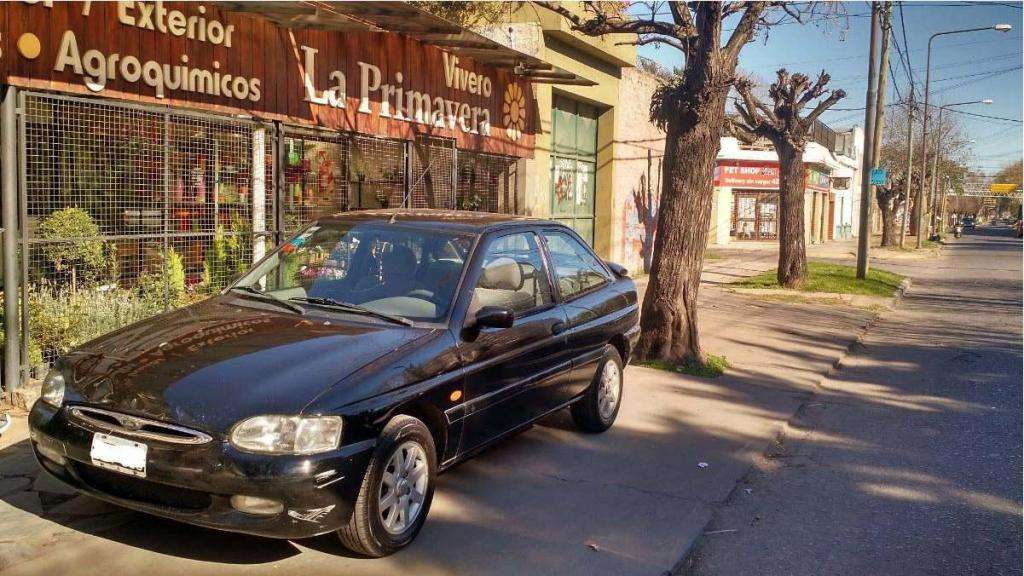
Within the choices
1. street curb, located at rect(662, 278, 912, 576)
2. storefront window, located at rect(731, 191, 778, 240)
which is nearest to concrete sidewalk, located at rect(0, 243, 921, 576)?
street curb, located at rect(662, 278, 912, 576)

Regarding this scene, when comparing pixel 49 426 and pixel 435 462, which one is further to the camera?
pixel 435 462

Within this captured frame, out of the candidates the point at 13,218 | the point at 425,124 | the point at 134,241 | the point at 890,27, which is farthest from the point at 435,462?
the point at 890,27

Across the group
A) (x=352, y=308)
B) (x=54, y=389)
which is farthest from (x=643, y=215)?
(x=54, y=389)

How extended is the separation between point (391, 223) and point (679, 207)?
4.62m

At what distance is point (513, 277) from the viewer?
5.33m

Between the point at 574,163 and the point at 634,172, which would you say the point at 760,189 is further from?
the point at 574,163

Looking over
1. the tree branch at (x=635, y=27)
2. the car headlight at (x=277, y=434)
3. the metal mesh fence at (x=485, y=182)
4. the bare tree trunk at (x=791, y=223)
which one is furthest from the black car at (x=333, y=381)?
the bare tree trunk at (x=791, y=223)

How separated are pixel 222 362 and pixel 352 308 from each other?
0.93m

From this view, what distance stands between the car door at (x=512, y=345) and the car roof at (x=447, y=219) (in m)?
0.10

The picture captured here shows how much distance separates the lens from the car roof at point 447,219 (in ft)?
17.6

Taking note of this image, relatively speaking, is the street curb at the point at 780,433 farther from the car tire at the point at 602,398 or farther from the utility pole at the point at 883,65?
the utility pole at the point at 883,65

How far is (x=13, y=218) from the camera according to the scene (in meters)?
6.41

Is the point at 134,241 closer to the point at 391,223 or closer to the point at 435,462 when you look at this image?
the point at 391,223

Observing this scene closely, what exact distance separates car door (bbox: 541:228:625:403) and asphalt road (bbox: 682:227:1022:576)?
4.23 ft
